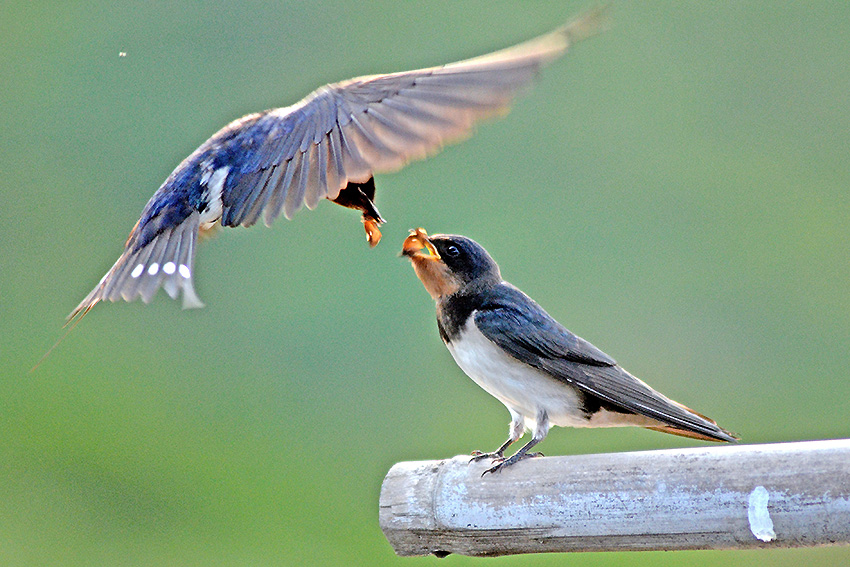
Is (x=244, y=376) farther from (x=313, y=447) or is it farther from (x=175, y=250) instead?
(x=175, y=250)

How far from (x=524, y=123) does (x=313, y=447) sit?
58.6 inches

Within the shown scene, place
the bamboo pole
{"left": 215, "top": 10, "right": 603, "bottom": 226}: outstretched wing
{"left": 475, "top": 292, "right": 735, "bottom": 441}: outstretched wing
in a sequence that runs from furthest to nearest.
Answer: {"left": 475, "top": 292, "right": 735, "bottom": 441}: outstretched wing < {"left": 215, "top": 10, "right": 603, "bottom": 226}: outstretched wing < the bamboo pole

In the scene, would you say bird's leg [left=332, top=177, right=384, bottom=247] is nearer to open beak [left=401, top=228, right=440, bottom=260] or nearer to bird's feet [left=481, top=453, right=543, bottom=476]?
open beak [left=401, top=228, right=440, bottom=260]

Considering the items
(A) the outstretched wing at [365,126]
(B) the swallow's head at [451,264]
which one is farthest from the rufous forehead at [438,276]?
(A) the outstretched wing at [365,126]

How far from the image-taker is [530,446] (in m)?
1.59

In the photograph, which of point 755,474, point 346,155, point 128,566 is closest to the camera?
point 755,474

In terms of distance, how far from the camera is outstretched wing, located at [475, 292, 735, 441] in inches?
63.5

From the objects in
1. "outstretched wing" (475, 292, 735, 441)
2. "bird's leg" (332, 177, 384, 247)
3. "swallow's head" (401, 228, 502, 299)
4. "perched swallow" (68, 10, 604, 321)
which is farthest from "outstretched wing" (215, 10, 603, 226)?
"outstretched wing" (475, 292, 735, 441)

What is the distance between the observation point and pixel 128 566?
3.81 meters

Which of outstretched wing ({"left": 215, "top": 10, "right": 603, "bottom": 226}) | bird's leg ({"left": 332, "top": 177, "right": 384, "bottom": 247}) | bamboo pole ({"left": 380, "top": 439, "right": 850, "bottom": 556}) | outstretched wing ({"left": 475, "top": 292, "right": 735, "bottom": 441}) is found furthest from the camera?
bird's leg ({"left": 332, "top": 177, "right": 384, "bottom": 247})

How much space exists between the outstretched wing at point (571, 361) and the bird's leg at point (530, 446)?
0.07 metres

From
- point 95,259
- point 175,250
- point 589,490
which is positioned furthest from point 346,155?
point 95,259

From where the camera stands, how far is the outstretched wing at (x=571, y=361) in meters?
1.61

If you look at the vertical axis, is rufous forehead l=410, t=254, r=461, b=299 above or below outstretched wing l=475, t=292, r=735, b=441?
above
